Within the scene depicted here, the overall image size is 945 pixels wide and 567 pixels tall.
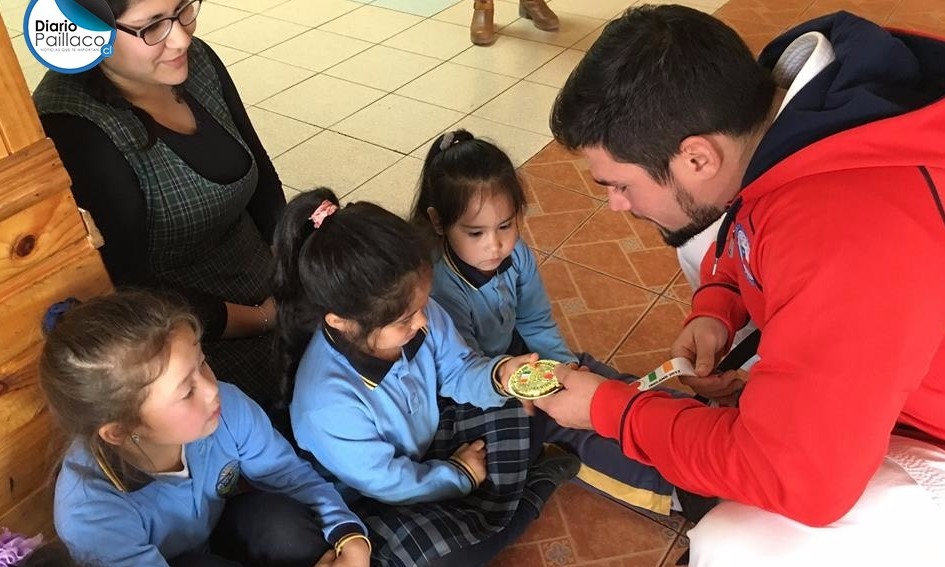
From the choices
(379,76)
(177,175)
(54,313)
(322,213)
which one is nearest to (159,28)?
(177,175)

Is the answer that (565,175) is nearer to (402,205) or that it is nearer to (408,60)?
(402,205)

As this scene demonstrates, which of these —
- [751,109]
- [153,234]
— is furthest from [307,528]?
[751,109]

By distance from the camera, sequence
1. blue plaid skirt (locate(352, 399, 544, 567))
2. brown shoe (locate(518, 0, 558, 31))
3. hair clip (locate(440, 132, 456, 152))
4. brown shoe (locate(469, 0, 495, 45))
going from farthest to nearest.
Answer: brown shoe (locate(518, 0, 558, 31)), brown shoe (locate(469, 0, 495, 45)), hair clip (locate(440, 132, 456, 152)), blue plaid skirt (locate(352, 399, 544, 567))

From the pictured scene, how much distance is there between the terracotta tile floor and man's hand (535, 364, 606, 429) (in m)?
0.36

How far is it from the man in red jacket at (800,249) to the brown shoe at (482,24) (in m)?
2.55

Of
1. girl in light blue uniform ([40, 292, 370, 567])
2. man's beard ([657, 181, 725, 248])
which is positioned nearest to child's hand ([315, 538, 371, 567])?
girl in light blue uniform ([40, 292, 370, 567])

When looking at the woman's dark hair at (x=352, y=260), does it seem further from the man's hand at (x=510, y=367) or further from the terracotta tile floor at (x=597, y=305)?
the terracotta tile floor at (x=597, y=305)

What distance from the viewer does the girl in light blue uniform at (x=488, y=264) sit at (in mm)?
1465

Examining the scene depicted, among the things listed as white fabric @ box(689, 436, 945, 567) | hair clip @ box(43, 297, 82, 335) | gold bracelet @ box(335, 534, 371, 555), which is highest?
hair clip @ box(43, 297, 82, 335)

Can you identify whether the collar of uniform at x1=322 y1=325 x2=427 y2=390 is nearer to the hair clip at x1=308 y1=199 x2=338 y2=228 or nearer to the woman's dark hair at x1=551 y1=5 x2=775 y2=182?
the hair clip at x1=308 y1=199 x2=338 y2=228

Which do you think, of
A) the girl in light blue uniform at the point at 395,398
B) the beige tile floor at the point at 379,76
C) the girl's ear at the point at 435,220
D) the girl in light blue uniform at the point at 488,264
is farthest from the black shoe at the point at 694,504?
the beige tile floor at the point at 379,76

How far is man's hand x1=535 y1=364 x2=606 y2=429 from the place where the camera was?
1.21 meters

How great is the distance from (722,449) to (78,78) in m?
1.15

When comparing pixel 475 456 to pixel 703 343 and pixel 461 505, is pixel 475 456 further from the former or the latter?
pixel 703 343
